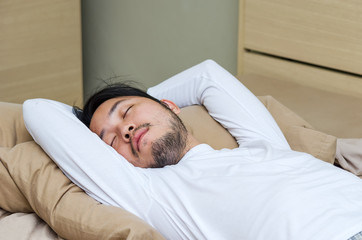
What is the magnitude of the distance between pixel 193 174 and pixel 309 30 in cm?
114

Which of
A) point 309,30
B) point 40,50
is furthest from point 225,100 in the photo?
point 40,50

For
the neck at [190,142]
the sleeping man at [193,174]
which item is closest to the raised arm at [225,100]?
the sleeping man at [193,174]

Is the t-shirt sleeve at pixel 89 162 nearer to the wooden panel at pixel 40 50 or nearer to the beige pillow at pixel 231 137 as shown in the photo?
the beige pillow at pixel 231 137

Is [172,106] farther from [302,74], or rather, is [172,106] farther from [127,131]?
[302,74]

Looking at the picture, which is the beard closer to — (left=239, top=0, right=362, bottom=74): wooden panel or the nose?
the nose

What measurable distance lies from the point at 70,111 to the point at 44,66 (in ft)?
4.59

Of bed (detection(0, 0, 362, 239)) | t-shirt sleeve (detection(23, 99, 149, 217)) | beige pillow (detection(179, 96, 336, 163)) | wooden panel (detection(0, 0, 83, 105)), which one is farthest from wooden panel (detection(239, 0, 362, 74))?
t-shirt sleeve (detection(23, 99, 149, 217))

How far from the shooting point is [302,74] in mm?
2443

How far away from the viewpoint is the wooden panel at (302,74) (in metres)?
2.31

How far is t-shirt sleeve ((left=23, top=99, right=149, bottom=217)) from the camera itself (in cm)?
139

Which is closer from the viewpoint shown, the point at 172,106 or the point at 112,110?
the point at 112,110

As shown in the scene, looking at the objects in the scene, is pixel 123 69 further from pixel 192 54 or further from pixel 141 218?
pixel 141 218

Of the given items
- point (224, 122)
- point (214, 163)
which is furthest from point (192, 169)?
point (224, 122)

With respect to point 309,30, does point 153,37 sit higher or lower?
lower
